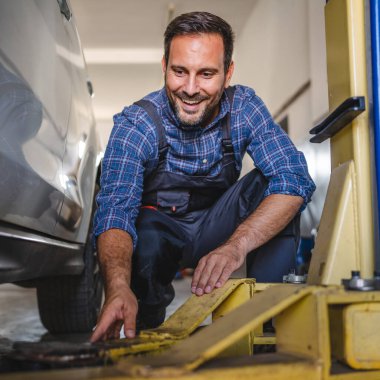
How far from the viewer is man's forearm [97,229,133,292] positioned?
1.30m

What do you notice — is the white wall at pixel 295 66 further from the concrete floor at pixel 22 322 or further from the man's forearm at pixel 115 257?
the man's forearm at pixel 115 257

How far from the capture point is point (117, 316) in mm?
1146

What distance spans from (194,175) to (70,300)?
2.70 feet

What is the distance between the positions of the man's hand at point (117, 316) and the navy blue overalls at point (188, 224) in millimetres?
486

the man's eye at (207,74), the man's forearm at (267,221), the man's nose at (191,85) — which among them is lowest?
the man's forearm at (267,221)

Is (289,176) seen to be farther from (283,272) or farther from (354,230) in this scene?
(354,230)

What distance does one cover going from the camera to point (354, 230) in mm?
1040

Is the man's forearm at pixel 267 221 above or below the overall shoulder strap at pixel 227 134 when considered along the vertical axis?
below

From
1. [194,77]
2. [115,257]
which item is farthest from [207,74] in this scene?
[115,257]

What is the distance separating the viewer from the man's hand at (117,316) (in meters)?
1.10

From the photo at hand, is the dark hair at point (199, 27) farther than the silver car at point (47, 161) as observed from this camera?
Yes

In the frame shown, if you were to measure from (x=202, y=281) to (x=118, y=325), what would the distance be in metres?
0.24

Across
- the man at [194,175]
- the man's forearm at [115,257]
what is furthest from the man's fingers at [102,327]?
the man at [194,175]

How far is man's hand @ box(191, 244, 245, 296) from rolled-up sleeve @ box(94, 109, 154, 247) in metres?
0.31
